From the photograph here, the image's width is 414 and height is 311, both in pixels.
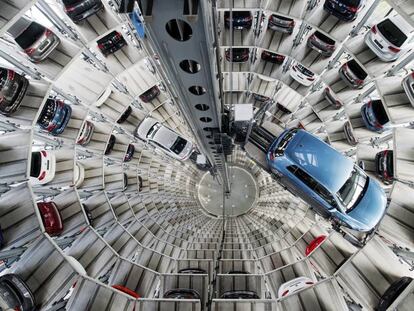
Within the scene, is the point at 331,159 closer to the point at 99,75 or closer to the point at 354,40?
the point at 354,40

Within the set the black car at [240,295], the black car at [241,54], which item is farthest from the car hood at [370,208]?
the black car at [241,54]

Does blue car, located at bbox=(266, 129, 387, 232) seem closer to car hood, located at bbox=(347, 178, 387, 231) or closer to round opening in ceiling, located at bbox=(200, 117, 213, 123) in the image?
car hood, located at bbox=(347, 178, 387, 231)

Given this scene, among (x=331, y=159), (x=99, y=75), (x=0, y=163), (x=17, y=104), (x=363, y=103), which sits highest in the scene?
(x=363, y=103)

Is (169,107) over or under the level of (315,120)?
under

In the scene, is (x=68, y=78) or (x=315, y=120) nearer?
(x=68, y=78)

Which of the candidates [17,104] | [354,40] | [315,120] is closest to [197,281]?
[17,104]

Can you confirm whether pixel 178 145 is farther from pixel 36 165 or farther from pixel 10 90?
pixel 10 90

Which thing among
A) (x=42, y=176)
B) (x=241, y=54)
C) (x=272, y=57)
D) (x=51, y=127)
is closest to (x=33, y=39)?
(x=51, y=127)
